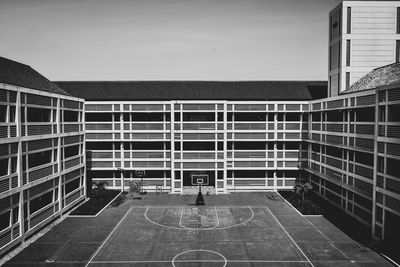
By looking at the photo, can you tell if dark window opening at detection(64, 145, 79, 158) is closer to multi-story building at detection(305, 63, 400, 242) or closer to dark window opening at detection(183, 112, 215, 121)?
dark window opening at detection(183, 112, 215, 121)

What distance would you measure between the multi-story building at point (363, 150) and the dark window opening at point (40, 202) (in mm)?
29266

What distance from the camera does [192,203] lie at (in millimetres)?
44438

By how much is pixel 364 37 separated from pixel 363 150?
20200 mm

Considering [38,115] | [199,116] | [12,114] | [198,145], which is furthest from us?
[199,116]

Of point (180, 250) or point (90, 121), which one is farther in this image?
point (90, 121)

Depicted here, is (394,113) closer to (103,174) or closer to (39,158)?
(39,158)

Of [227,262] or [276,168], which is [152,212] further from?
[276,168]

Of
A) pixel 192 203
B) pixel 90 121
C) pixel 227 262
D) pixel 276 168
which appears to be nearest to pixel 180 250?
pixel 227 262

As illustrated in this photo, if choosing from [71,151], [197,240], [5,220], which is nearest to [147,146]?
[71,151]

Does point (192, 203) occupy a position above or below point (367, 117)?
below

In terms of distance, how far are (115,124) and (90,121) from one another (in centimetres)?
386

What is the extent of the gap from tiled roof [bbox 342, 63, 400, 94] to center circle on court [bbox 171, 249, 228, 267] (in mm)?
23189

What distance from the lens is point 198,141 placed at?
1955 inches

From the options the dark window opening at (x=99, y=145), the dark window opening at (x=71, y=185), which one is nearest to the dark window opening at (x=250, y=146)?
the dark window opening at (x=99, y=145)
